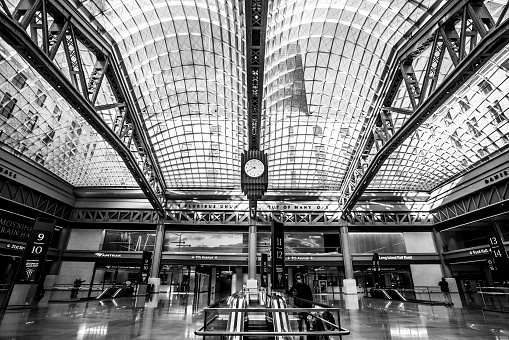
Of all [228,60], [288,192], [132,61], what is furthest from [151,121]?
[288,192]

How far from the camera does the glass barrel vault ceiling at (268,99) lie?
23406mm

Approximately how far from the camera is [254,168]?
84.5 ft

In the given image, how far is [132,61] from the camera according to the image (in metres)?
26.5

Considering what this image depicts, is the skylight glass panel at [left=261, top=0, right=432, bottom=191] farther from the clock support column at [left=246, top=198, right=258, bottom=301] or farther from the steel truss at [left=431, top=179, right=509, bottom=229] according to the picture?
the steel truss at [left=431, top=179, right=509, bottom=229]

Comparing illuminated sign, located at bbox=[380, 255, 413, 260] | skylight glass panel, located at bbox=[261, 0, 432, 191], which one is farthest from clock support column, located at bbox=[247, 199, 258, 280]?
illuminated sign, located at bbox=[380, 255, 413, 260]

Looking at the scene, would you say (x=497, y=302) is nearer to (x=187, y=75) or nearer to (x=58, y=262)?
(x=187, y=75)

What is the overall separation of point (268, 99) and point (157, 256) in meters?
27.2

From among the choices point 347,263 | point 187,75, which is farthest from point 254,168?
point 347,263

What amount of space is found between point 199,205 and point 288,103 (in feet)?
69.6

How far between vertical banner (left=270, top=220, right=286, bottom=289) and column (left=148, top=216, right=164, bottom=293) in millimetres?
24179

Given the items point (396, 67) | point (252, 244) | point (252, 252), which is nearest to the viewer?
point (396, 67)

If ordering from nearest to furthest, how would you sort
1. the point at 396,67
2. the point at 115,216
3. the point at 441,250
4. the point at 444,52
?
1. the point at 444,52
2. the point at 396,67
3. the point at 441,250
4. the point at 115,216

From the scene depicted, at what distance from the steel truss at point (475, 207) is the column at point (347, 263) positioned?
561 inches

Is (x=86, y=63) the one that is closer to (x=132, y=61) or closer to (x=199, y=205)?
(x=132, y=61)
